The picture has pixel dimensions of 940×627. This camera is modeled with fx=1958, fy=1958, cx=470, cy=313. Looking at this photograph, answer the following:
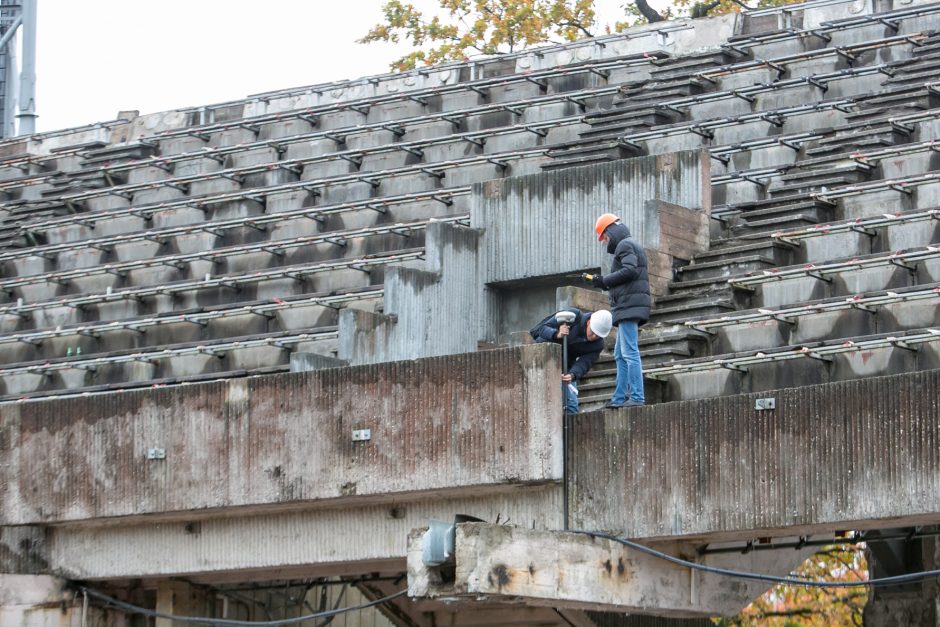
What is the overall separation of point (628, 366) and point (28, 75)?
2228 cm

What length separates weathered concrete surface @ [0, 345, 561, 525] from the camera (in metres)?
15.3

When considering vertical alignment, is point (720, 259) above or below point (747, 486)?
above

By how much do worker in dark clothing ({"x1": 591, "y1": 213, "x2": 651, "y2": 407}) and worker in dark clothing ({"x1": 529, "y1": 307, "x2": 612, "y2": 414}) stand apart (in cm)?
20

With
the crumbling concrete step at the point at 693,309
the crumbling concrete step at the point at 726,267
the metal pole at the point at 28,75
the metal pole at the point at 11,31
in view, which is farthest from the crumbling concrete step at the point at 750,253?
the metal pole at the point at 11,31

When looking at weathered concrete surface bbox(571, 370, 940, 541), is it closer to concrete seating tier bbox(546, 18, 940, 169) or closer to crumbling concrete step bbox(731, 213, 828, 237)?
crumbling concrete step bbox(731, 213, 828, 237)

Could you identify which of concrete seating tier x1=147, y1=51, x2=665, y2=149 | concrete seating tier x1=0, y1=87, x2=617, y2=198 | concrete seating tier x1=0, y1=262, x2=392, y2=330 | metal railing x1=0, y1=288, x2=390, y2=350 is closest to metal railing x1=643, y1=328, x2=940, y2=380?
metal railing x1=0, y1=288, x2=390, y2=350

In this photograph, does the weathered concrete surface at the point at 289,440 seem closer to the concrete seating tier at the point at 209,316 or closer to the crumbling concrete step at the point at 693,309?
the crumbling concrete step at the point at 693,309

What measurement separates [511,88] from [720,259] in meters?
8.89

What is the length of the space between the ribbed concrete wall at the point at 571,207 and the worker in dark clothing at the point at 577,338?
2.70m

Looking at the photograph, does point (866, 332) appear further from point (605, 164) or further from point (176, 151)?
point (176, 151)

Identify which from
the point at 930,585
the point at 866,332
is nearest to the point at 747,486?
the point at 866,332

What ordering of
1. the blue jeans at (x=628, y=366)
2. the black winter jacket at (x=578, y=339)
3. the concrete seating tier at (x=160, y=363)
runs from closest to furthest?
the blue jeans at (x=628, y=366) → the black winter jacket at (x=578, y=339) → the concrete seating tier at (x=160, y=363)

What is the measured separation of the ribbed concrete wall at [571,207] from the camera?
18938 millimetres

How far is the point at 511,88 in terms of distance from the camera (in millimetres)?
26922
